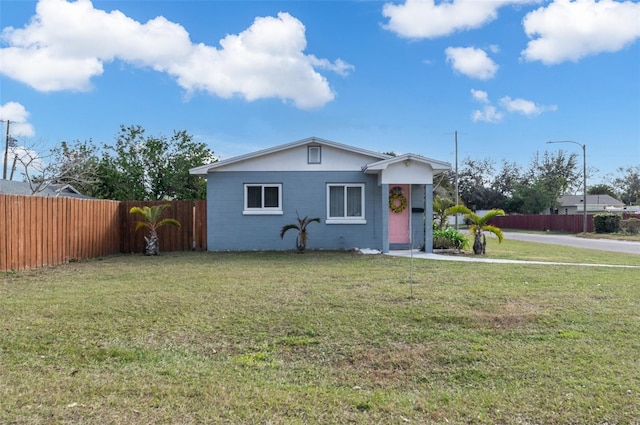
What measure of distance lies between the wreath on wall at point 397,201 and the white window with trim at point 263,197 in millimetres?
3808

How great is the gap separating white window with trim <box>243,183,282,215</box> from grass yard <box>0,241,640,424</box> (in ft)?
22.0

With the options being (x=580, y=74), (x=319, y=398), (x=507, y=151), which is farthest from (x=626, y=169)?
(x=319, y=398)

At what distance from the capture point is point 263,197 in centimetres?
1454

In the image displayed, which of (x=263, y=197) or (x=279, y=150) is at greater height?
(x=279, y=150)

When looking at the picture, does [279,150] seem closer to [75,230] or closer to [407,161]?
[407,161]

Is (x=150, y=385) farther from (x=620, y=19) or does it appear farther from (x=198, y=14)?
(x=620, y=19)

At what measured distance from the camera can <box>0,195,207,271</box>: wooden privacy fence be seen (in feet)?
32.0

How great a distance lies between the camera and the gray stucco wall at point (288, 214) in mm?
14438

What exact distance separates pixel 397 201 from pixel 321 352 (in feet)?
35.7

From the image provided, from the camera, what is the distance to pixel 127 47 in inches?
571

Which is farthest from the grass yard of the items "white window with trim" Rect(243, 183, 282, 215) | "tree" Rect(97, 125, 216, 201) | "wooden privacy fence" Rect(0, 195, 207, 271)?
"tree" Rect(97, 125, 216, 201)

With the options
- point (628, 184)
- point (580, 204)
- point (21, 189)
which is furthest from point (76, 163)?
point (628, 184)

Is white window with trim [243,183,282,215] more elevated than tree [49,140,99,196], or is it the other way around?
tree [49,140,99,196]

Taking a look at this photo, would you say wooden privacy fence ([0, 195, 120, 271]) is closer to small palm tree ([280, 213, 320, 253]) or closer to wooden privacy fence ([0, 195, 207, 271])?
wooden privacy fence ([0, 195, 207, 271])
